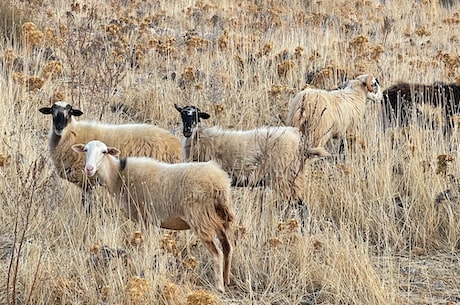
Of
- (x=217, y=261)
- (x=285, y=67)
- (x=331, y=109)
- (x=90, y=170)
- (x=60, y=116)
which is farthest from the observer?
(x=285, y=67)

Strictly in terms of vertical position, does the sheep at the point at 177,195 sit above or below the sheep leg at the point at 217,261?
above

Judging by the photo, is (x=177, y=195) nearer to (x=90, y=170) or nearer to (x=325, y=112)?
(x=90, y=170)

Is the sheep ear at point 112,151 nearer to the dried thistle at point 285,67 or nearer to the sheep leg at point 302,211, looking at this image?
the sheep leg at point 302,211

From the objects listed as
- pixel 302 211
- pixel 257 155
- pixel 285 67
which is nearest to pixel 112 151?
pixel 257 155

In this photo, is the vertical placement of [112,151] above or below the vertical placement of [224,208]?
above

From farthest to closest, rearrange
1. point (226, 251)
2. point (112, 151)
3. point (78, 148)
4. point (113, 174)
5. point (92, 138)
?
point (92, 138) < point (78, 148) < point (112, 151) < point (113, 174) < point (226, 251)

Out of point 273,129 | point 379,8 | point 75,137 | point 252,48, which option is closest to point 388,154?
point 273,129

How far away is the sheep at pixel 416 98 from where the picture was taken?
8.75 m

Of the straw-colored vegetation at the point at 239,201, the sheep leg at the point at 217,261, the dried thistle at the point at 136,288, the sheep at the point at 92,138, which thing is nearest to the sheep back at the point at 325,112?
the straw-colored vegetation at the point at 239,201

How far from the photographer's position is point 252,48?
11.1 m

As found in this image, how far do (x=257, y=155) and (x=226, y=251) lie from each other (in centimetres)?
152

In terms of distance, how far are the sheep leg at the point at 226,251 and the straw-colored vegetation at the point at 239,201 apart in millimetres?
89

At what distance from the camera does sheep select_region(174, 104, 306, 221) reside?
657cm

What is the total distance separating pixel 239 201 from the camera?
682 cm
